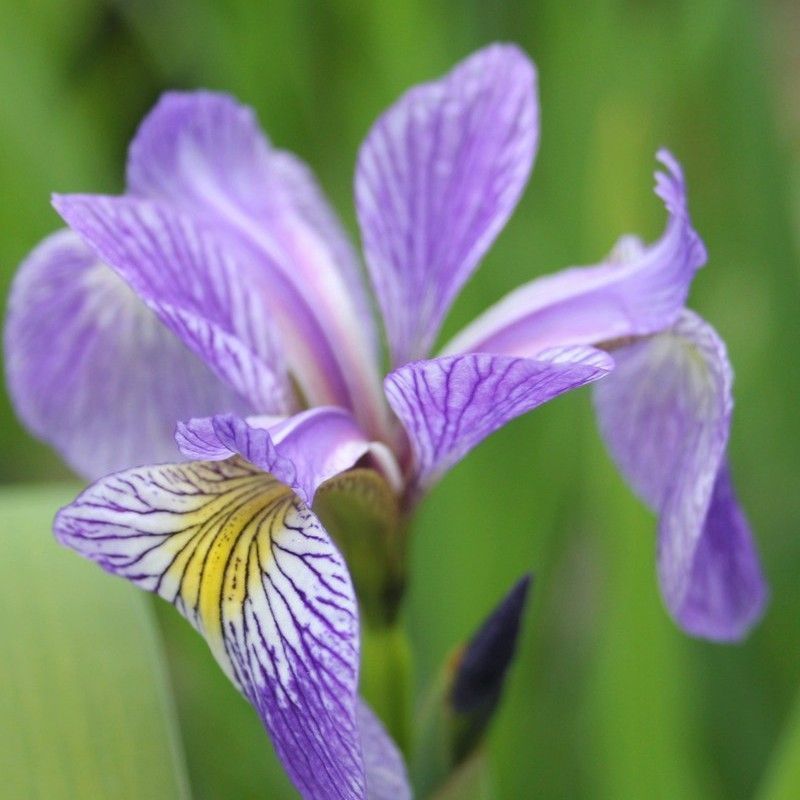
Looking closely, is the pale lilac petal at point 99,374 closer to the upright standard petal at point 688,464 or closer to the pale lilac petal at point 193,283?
the pale lilac petal at point 193,283

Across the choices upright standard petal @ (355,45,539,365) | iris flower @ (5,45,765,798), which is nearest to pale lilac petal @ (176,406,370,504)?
iris flower @ (5,45,765,798)

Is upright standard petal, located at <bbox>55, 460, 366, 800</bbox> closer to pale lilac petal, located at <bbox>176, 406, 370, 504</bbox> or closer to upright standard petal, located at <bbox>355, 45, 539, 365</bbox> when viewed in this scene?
pale lilac petal, located at <bbox>176, 406, 370, 504</bbox>

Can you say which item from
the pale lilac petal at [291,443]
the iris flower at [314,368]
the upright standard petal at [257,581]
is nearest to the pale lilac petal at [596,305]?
the iris flower at [314,368]

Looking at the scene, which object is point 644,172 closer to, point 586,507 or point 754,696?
point 586,507

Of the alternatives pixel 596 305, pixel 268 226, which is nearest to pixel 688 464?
pixel 596 305

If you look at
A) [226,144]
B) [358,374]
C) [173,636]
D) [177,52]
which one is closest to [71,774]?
[358,374]

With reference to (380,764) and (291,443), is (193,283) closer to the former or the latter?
(291,443)

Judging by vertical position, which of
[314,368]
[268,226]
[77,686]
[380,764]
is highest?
[268,226]
